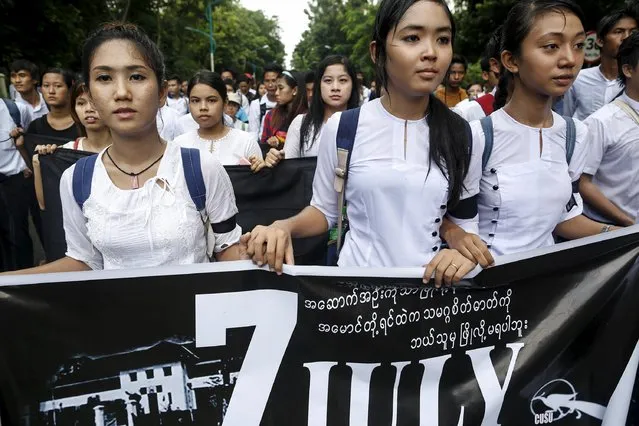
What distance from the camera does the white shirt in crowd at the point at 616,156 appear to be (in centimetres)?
316

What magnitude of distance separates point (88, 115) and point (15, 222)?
2224 mm

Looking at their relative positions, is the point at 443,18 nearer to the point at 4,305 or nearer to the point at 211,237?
the point at 211,237

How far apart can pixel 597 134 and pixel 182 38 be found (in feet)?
120

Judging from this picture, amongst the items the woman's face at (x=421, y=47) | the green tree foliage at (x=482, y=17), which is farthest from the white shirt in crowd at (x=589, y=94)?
the green tree foliage at (x=482, y=17)

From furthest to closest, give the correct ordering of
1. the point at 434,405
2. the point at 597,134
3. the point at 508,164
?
1. the point at 597,134
2. the point at 508,164
3. the point at 434,405

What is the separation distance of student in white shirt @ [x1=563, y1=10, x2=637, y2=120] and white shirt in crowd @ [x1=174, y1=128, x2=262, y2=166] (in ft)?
8.38

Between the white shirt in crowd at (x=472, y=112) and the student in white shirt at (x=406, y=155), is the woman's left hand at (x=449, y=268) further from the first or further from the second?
the white shirt in crowd at (x=472, y=112)

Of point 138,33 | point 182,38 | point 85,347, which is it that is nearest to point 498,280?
point 85,347

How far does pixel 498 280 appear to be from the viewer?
7.11ft

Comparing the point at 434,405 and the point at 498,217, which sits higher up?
the point at 498,217

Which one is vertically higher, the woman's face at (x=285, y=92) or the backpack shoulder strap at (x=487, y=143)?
the woman's face at (x=285, y=92)

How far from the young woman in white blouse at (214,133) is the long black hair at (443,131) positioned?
2217mm

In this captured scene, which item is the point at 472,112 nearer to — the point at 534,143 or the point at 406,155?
the point at 534,143

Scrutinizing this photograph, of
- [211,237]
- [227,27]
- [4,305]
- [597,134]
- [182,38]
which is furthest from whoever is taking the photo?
[227,27]
